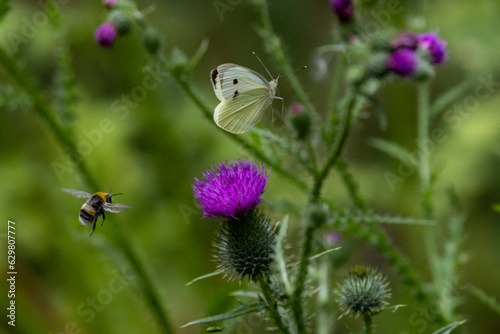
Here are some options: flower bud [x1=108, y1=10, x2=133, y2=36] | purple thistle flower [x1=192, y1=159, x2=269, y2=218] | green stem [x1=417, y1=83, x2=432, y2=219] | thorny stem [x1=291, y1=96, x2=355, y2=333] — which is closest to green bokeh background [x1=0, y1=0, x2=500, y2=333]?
green stem [x1=417, y1=83, x2=432, y2=219]

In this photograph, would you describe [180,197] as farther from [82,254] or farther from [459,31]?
[459,31]

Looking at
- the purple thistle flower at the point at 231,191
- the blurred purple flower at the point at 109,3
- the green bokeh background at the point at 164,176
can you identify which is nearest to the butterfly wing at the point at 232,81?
the purple thistle flower at the point at 231,191

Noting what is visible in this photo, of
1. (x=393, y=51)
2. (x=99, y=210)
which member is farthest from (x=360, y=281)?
(x=99, y=210)

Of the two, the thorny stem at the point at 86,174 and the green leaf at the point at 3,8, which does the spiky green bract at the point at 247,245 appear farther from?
the green leaf at the point at 3,8

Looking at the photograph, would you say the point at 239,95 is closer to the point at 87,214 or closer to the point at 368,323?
the point at 87,214
